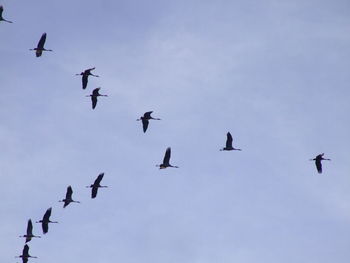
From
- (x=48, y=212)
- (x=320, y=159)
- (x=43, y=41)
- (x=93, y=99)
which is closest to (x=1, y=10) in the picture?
(x=43, y=41)

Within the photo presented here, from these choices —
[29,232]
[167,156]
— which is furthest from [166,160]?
[29,232]

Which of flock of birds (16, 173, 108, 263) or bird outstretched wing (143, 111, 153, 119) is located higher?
bird outstretched wing (143, 111, 153, 119)

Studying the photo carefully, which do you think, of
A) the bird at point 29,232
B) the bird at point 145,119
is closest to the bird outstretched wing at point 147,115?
the bird at point 145,119

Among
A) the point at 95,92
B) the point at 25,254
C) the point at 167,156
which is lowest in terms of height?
the point at 25,254

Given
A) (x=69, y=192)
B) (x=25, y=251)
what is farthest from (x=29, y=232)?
(x=69, y=192)

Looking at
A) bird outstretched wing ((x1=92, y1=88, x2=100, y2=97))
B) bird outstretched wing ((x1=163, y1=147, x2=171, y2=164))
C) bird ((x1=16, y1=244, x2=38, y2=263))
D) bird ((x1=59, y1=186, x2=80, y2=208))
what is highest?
bird outstretched wing ((x1=92, y1=88, x2=100, y2=97))

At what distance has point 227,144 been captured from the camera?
11138cm

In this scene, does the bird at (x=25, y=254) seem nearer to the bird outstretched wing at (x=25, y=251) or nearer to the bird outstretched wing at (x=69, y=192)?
the bird outstretched wing at (x=25, y=251)

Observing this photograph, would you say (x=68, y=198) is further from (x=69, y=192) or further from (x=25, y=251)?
(x=25, y=251)

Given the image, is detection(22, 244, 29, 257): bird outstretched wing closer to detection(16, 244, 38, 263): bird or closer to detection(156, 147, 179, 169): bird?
detection(16, 244, 38, 263): bird

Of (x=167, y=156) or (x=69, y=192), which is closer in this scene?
(x=167, y=156)

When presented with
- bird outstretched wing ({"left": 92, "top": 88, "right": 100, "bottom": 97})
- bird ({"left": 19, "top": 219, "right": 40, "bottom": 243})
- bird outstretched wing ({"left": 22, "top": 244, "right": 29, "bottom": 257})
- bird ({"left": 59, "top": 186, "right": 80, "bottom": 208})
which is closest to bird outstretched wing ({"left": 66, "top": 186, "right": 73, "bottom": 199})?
bird ({"left": 59, "top": 186, "right": 80, "bottom": 208})

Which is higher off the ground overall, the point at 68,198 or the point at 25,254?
the point at 68,198

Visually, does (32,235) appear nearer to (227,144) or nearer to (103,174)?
(103,174)
